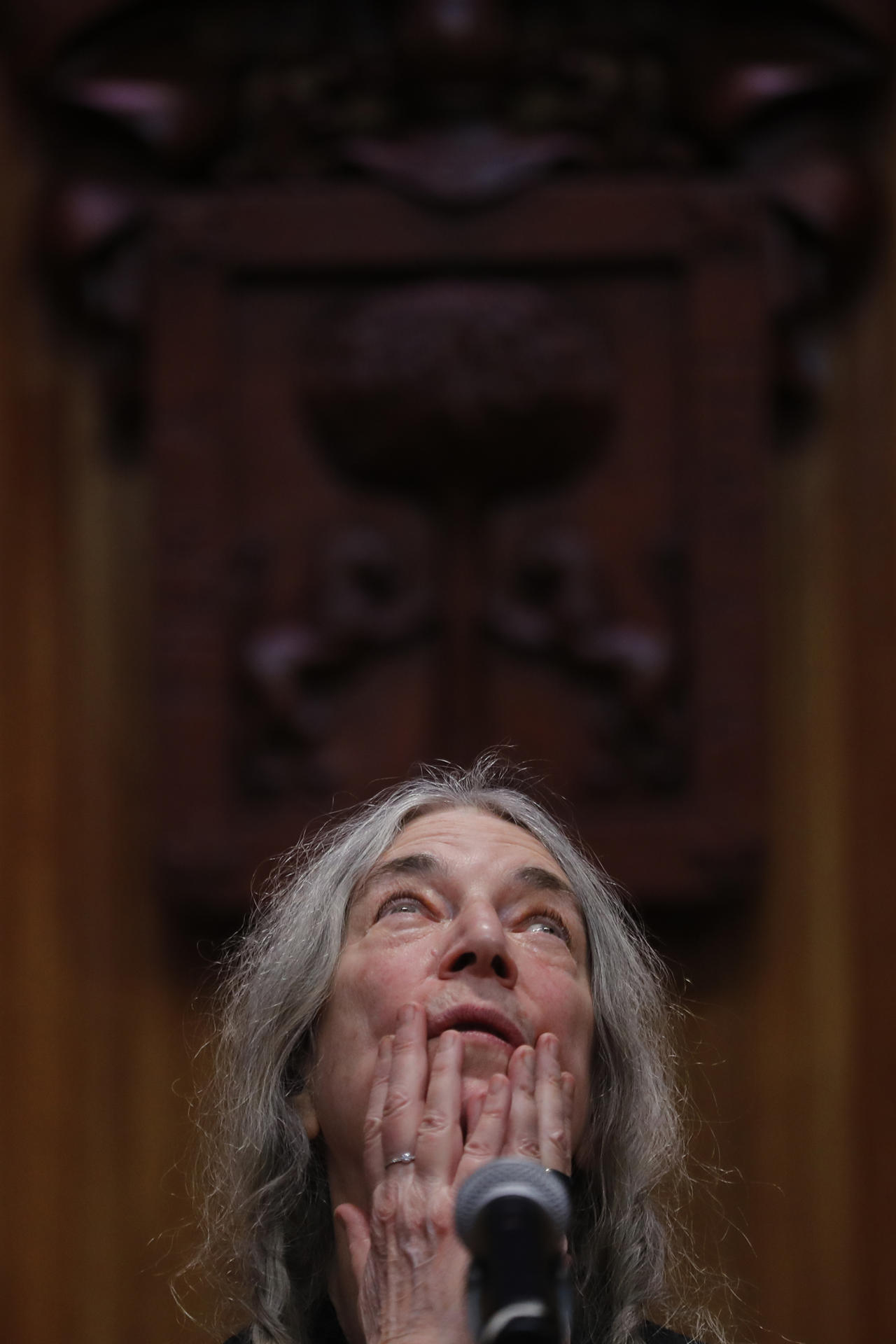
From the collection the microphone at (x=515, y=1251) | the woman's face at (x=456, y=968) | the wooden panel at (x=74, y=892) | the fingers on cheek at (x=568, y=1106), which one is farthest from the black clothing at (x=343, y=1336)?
the wooden panel at (x=74, y=892)

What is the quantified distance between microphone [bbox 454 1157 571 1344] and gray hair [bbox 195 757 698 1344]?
0.60 m

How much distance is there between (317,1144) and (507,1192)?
2.26ft

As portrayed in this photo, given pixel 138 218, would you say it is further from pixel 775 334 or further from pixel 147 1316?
pixel 147 1316

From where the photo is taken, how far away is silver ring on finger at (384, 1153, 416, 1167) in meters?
1.35

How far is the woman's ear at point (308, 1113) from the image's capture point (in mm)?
1605

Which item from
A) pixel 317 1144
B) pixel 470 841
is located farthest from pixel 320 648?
pixel 317 1144

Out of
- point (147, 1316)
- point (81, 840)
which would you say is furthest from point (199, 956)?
point (147, 1316)

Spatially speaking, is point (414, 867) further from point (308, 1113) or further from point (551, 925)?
point (308, 1113)

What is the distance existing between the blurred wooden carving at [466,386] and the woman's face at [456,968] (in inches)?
34.3

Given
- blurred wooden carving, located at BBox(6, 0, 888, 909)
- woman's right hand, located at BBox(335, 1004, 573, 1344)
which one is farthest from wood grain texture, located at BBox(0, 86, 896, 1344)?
woman's right hand, located at BBox(335, 1004, 573, 1344)

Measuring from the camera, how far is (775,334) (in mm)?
2621

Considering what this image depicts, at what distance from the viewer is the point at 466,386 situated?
2543mm

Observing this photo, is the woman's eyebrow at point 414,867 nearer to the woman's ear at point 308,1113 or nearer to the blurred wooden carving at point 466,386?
the woman's ear at point 308,1113

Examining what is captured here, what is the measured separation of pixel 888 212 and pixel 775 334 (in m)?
0.31
